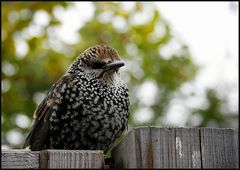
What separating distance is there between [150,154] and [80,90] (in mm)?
1702

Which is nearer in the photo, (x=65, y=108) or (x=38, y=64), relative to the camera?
(x=65, y=108)

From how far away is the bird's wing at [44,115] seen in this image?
3.55m

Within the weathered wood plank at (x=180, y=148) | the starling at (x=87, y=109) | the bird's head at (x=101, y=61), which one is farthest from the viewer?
the bird's head at (x=101, y=61)

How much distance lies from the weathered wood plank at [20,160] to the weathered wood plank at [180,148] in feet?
1.19

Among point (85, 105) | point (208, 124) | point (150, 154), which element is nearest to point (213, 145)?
point (150, 154)

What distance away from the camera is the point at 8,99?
5539 millimetres

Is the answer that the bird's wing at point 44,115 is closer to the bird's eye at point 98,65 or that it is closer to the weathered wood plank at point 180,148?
the bird's eye at point 98,65

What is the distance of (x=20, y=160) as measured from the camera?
2164 mm

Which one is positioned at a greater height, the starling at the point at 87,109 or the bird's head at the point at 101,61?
the bird's head at the point at 101,61

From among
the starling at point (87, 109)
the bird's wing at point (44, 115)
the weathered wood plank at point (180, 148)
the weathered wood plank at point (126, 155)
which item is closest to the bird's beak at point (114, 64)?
the starling at point (87, 109)

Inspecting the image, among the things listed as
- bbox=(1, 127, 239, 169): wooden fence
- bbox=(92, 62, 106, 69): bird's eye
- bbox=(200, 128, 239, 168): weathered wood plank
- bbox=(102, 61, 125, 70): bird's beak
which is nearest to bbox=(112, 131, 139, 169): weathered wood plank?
bbox=(1, 127, 239, 169): wooden fence

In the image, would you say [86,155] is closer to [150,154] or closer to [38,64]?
[150,154]

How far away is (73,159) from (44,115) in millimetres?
1586

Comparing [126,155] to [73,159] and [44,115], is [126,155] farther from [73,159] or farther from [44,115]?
[44,115]
